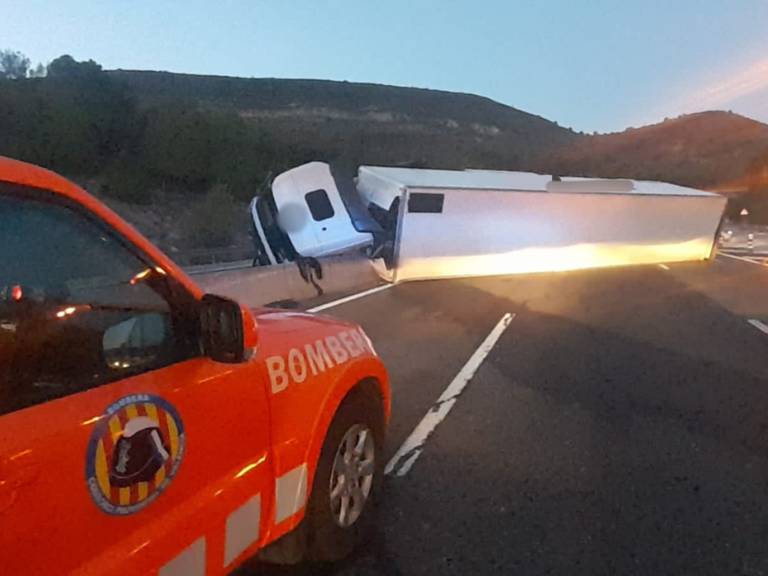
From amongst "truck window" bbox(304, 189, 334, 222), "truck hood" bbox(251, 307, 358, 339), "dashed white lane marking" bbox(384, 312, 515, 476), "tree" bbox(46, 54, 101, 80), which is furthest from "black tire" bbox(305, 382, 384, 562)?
"tree" bbox(46, 54, 101, 80)

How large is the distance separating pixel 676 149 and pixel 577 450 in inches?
3087

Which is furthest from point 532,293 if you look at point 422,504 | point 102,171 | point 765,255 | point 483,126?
point 483,126

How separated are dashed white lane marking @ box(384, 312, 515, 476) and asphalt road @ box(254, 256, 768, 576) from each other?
7cm

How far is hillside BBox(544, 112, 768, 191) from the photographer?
6297cm

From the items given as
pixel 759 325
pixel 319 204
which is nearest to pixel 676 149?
pixel 319 204

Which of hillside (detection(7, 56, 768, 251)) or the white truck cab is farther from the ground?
the white truck cab

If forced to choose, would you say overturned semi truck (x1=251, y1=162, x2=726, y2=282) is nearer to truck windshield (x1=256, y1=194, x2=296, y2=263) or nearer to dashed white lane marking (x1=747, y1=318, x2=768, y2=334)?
truck windshield (x1=256, y1=194, x2=296, y2=263)

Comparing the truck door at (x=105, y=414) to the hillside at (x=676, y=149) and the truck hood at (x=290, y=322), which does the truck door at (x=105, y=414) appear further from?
the hillside at (x=676, y=149)

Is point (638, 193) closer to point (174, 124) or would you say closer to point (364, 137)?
point (174, 124)

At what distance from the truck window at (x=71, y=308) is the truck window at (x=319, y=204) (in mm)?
12088

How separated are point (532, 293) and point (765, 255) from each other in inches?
545

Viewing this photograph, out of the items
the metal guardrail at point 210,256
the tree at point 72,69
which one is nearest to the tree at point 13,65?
the tree at point 72,69

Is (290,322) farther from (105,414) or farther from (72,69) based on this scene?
(72,69)

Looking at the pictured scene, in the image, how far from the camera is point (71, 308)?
236 cm
